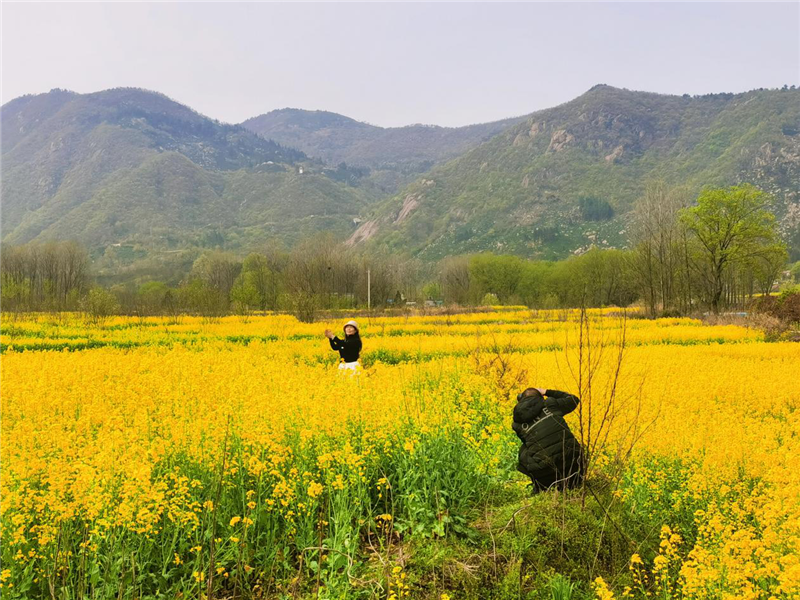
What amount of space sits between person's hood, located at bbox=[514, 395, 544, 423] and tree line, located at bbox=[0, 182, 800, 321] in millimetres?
1377

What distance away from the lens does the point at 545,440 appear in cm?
495

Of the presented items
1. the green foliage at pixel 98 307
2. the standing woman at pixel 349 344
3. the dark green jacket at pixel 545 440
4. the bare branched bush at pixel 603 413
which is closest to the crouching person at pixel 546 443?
the dark green jacket at pixel 545 440

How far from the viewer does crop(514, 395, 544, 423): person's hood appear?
5.07m

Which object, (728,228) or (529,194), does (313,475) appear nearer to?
(728,228)

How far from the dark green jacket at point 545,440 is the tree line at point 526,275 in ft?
4.85

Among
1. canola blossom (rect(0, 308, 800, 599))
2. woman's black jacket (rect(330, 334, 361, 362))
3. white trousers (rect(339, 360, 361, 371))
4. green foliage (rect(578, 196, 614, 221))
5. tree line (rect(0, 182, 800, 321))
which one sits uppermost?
green foliage (rect(578, 196, 614, 221))

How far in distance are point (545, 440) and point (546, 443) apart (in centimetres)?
4

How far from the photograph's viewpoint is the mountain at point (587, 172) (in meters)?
119

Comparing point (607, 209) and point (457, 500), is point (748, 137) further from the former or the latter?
point (457, 500)

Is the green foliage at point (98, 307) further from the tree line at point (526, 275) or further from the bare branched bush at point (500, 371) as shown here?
the bare branched bush at point (500, 371)

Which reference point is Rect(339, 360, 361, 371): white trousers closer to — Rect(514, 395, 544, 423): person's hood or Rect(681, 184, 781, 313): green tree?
Rect(514, 395, 544, 423): person's hood

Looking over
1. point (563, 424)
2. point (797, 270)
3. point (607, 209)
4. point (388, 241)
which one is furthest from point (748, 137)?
point (563, 424)

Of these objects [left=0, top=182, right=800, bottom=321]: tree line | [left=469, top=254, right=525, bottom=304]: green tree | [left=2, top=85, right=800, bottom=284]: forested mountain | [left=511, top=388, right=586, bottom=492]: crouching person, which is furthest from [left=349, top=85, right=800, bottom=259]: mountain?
[left=511, top=388, right=586, bottom=492]: crouching person

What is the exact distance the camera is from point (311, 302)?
26203mm
